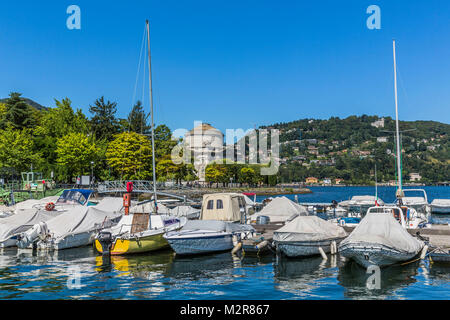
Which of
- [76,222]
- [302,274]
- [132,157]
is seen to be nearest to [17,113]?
[132,157]

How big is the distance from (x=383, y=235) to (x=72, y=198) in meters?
31.3

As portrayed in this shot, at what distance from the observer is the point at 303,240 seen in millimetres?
21969

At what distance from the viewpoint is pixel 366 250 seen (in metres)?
18.1

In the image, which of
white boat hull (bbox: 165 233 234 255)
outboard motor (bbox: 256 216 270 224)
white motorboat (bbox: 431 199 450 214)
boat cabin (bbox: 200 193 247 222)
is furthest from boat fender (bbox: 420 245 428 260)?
white motorboat (bbox: 431 199 450 214)

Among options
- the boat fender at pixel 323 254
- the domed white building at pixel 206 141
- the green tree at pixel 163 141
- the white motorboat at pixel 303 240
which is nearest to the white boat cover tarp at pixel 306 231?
the white motorboat at pixel 303 240

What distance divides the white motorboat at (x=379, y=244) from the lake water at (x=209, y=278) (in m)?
0.68

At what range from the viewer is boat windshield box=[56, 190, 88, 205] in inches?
1575

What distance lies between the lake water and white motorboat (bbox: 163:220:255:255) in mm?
580

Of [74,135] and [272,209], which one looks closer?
[272,209]

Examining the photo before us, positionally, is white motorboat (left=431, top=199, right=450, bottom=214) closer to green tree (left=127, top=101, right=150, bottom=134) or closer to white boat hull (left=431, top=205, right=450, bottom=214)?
white boat hull (left=431, top=205, right=450, bottom=214)

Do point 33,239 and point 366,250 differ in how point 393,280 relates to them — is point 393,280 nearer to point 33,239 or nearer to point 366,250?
point 366,250

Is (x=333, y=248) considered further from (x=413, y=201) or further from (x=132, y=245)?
(x=413, y=201)

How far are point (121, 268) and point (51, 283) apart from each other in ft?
12.9
